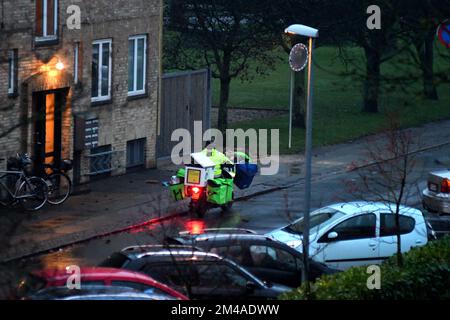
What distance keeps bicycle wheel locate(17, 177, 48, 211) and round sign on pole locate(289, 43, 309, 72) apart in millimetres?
8602

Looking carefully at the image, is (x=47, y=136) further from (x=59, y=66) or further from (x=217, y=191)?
(x=217, y=191)

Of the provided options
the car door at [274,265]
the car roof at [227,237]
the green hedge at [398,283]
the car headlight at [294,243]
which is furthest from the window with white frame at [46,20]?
the green hedge at [398,283]

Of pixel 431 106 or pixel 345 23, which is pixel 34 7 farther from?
pixel 431 106

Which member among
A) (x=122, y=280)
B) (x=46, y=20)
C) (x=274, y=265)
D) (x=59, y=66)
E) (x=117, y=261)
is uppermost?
(x=46, y=20)

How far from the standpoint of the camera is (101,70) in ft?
91.9

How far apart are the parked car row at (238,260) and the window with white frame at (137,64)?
1028 centimetres

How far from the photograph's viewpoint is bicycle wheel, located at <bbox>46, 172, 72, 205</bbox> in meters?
25.0

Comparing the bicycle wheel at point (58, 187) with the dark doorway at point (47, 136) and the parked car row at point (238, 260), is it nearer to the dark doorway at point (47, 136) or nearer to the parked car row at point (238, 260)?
the dark doorway at point (47, 136)

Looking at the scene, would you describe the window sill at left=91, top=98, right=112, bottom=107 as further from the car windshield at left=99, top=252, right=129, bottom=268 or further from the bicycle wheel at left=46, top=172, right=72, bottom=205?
the car windshield at left=99, top=252, right=129, bottom=268

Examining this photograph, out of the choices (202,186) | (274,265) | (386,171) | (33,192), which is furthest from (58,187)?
(274,265)

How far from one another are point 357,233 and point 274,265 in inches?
129

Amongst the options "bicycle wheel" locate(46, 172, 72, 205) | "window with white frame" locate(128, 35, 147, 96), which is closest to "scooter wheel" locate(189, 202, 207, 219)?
"bicycle wheel" locate(46, 172, 72, 205)

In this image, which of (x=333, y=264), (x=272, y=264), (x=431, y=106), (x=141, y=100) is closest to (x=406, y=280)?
(x=272, y=264)

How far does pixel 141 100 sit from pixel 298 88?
1132 centimetres
